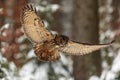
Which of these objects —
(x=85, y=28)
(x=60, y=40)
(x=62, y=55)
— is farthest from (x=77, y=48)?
(x=85, y=28)

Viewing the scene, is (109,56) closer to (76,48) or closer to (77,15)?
(77,15)

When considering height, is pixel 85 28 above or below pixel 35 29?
below

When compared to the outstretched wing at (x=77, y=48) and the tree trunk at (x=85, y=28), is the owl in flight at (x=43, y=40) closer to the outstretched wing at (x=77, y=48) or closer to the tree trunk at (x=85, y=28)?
the outstretched wing at (x=77, y=48)

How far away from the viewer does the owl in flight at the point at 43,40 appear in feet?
11.5

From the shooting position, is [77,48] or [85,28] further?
[85,28]

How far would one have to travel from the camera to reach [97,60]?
1004 cm

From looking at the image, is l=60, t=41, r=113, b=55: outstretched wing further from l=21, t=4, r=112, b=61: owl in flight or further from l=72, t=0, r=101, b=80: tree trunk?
l=72, t=0, r=101, b=80: tree trunk

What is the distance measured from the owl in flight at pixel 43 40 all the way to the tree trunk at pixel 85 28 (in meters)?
6.24

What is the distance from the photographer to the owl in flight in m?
3.49

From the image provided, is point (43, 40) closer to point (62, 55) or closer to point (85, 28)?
point (62, 55)

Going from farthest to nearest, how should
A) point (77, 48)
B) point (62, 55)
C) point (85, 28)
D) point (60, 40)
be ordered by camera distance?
point (85, 28)
point (62, 55)
point (77, 48)
point (60, 40)

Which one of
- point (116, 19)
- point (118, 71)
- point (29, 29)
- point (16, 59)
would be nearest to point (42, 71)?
point (118, 71)

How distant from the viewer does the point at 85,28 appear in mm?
10117

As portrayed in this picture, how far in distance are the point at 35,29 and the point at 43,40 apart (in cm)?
10
